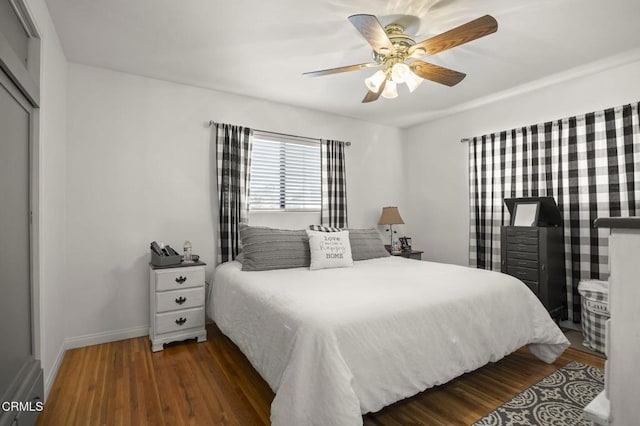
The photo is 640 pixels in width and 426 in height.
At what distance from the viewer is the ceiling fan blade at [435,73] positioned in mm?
2283

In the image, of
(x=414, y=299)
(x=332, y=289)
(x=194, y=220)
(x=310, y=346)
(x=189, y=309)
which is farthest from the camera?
(x=194, y=220)

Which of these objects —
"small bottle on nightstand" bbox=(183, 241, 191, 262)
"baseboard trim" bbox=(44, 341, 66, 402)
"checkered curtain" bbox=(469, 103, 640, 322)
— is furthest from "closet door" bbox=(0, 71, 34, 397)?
"checkered curtain" bbox=(469, 103, 640, 322)

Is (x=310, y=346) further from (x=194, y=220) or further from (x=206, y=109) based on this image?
(x=206, y=109)

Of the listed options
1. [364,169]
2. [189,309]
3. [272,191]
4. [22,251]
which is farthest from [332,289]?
[364,169]

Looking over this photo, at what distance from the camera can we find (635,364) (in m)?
0.70

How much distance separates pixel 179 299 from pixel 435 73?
9.07ft

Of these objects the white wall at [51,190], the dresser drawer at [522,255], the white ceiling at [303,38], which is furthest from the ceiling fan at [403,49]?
the dresser drawer at [522,255]

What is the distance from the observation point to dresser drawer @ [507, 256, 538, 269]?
3061 mm

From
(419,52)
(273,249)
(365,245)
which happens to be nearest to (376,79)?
(419,52)

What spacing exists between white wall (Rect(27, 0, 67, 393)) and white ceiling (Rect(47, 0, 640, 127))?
28cm

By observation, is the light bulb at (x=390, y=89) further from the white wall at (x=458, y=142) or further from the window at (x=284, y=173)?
the white wall at (x=458, y=142)

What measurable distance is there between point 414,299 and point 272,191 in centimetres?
234

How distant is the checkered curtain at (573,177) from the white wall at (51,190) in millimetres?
4146

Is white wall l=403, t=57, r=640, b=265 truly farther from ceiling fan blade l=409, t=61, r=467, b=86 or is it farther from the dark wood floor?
the dark wood floor
